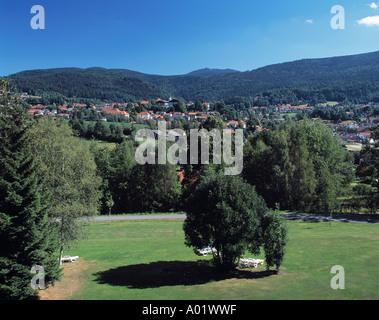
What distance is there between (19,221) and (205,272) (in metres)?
11.0

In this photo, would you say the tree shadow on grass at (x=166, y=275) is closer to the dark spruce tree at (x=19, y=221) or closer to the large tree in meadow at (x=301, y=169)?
the dark spruce tree at (x=19, y=221)

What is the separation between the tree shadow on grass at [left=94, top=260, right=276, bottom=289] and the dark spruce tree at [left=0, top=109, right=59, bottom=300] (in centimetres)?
388

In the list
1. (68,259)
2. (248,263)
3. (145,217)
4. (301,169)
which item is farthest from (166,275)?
(301,169)

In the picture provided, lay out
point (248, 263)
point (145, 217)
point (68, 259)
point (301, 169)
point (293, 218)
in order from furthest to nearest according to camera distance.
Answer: point (301, 169)
point (145, 217)
point (293, 218)
point (68, 259)
point (248, 263)

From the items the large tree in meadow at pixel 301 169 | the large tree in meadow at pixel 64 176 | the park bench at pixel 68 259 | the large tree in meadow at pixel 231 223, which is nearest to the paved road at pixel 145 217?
the large tree in meadow at pixel 301 169

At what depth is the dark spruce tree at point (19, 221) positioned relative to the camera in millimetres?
14789

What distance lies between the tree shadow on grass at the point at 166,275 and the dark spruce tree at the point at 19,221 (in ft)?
12.7

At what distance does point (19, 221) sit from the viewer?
1540 centimetres

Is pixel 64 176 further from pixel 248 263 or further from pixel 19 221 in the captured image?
pixel 248 263

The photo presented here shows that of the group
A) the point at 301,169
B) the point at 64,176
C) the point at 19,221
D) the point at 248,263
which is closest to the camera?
the point at 19,221

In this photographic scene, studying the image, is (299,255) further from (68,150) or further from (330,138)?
(330,138)

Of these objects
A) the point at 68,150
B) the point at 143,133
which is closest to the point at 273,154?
the point at 68,150

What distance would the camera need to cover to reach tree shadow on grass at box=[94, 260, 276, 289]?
704 inches
